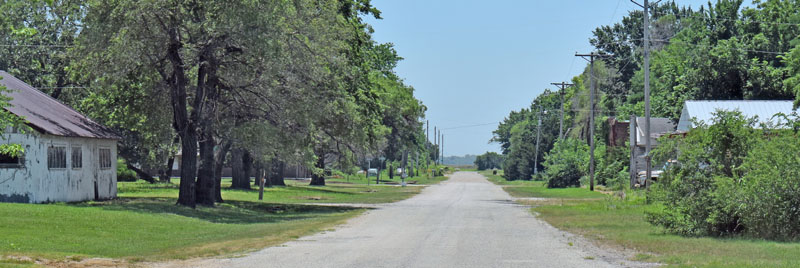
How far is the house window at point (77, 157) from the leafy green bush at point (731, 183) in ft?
66.9

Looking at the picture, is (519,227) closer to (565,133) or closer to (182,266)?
(182,266)

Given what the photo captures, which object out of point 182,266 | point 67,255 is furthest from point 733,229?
point 67,255

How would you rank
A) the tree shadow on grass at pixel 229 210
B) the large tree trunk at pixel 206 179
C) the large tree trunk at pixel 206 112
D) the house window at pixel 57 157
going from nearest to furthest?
the tree shadow on grass at pixel 229 210 < the large tree trunk at pixel 206 112 < the house window at pixel 57 157 < the large tree trunk at pixel 206 179

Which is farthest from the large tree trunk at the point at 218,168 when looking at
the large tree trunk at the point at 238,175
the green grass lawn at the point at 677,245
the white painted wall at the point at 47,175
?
the green grass lawn at the point at 677,245

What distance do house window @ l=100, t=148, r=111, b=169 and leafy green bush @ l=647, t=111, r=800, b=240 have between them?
21671 mm

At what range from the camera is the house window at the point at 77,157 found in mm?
32469

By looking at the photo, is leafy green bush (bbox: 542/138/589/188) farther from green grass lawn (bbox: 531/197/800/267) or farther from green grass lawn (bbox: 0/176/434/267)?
green grass lawn (bbox: 531/197/800/267)

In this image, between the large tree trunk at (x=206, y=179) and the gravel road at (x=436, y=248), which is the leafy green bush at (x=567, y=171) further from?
the gravel road at (x=436, y=248)

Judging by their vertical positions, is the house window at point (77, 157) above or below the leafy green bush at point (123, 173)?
above

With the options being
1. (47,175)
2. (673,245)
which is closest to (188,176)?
(47,175)

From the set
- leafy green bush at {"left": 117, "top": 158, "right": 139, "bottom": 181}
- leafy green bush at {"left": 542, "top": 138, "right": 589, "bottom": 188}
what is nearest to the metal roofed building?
leafy green bush at {"left": 542, "top": 138, "right": 589, "bottom": 188}

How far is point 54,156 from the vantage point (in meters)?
31.0

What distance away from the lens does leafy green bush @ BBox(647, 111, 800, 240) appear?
19.6m

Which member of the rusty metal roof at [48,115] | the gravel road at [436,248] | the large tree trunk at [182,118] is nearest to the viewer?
the gravel road at [436,248]
